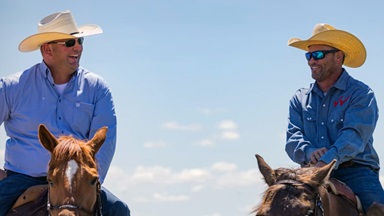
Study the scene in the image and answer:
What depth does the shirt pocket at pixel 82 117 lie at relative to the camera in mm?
11312

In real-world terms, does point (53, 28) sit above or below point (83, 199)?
above

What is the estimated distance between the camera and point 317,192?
9656 millimetres

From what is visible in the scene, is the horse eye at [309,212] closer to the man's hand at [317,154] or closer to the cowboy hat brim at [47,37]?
the man's hand at [317,154]

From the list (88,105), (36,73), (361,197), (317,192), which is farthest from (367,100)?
(36,73)

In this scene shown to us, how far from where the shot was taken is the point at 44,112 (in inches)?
449

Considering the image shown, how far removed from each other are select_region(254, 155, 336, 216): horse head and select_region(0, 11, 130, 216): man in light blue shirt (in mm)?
2234

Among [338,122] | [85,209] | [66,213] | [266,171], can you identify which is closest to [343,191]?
[338,122]

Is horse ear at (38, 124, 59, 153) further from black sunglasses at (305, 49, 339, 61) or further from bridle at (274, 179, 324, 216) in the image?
black sunglasses at (305, 49, 339, 61)

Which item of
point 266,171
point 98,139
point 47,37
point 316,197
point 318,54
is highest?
point 47,37

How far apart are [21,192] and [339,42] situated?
5.03 meters

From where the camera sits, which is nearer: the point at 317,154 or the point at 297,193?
the point at 297,193

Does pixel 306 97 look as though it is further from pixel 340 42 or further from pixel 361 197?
pixel 361 197

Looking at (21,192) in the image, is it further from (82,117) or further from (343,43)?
(343,43)

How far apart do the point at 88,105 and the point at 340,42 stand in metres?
3.82
